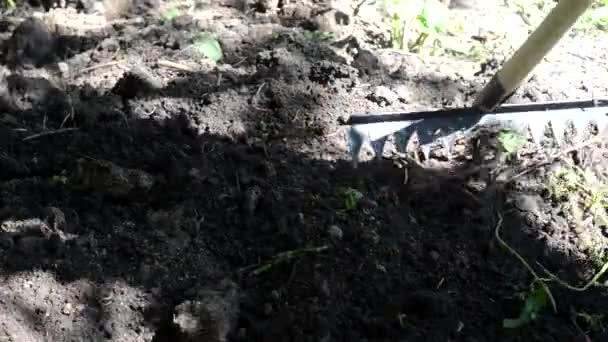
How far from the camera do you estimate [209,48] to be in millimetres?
2629

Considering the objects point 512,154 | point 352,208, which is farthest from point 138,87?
point 512,154

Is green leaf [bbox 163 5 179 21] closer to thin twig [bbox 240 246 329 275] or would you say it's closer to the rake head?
the rake head

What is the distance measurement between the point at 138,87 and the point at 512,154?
1.33 metres

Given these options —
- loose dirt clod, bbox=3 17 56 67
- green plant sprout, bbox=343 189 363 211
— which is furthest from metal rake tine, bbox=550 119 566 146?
loose dirt clod, bbox=3 17 56 67

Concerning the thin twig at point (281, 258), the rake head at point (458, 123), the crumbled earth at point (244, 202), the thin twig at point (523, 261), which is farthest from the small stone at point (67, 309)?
the thin twig at point (523, 261)

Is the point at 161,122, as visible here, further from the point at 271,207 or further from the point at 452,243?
the point at 452,243

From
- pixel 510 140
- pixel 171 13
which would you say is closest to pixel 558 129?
pixel 510 140

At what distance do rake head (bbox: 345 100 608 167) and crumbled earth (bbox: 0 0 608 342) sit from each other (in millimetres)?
66

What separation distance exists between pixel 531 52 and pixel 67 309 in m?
1.61

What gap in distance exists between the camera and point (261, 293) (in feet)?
6.14

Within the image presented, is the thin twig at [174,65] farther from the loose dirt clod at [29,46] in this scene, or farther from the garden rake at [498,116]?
the garden rake at [498,116]

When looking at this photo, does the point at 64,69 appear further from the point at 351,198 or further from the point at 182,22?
Result: the point at 351,198

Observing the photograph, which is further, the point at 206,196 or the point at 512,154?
the point at 512,154

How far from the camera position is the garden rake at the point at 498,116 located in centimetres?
222
